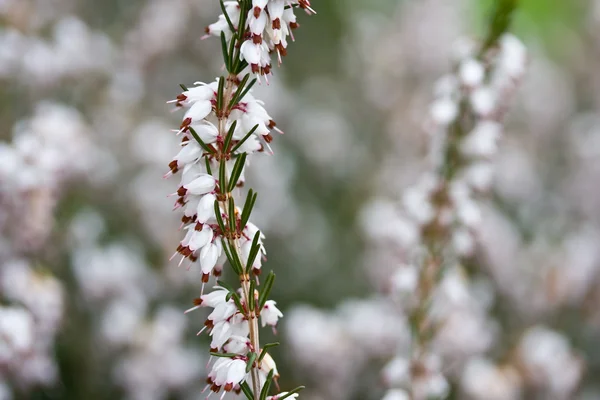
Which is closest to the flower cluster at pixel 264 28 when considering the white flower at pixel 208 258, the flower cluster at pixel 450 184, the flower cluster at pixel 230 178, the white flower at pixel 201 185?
the flower cluster at pixel 230 178

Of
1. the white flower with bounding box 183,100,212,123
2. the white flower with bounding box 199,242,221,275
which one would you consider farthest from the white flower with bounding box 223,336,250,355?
the white flower with bounding box 183,100,212,123

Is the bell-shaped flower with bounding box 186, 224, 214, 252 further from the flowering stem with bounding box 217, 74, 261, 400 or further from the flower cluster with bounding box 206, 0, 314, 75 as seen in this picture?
the flower cluster with bounding box 206, 0, 314, 75

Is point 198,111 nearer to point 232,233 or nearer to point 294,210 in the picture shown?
point 232,233

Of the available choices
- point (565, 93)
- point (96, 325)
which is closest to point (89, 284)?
point (96, 325)

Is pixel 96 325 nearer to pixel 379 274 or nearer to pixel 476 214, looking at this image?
pixel 379 274

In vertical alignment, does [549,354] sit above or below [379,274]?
below

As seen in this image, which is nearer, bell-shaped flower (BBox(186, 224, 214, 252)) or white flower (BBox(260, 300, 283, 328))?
bell-shaped flower (BBox(186, 224, 214, 252))
